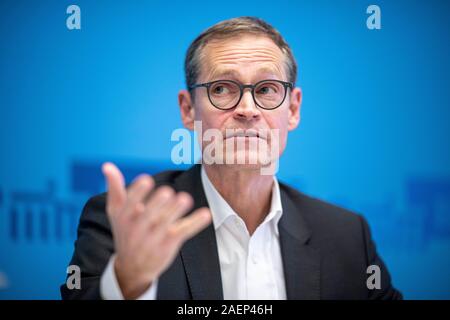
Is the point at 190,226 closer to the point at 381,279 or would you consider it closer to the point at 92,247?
the point at 92,247

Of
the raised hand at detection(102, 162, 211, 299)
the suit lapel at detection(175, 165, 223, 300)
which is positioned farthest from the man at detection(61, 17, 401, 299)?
the raised hand at detection(102, 162, 211, 299)

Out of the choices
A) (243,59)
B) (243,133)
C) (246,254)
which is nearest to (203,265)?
(246,254)

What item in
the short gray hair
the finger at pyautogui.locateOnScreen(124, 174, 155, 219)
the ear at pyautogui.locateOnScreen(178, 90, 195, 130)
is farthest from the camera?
the ear at pyautogui.locateOnScreen(178, 90, 195, 130)

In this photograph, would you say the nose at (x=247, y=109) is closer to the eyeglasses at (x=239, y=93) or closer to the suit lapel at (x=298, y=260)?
the eyeglasses at (x=239, y=93)

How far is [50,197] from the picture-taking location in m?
2.29

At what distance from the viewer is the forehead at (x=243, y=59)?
197 centimetres

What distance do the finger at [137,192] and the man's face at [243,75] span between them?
73 centimetres

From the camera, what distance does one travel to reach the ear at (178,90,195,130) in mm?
2196

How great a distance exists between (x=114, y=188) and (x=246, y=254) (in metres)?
0.85

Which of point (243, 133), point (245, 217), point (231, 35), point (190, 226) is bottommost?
point (245, 217)

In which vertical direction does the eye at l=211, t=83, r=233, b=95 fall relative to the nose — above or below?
above

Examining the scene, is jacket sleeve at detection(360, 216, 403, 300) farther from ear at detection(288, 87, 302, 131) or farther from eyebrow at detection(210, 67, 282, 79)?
eyebrow at detection(210, 67, 282, 79)

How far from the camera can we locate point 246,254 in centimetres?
199
